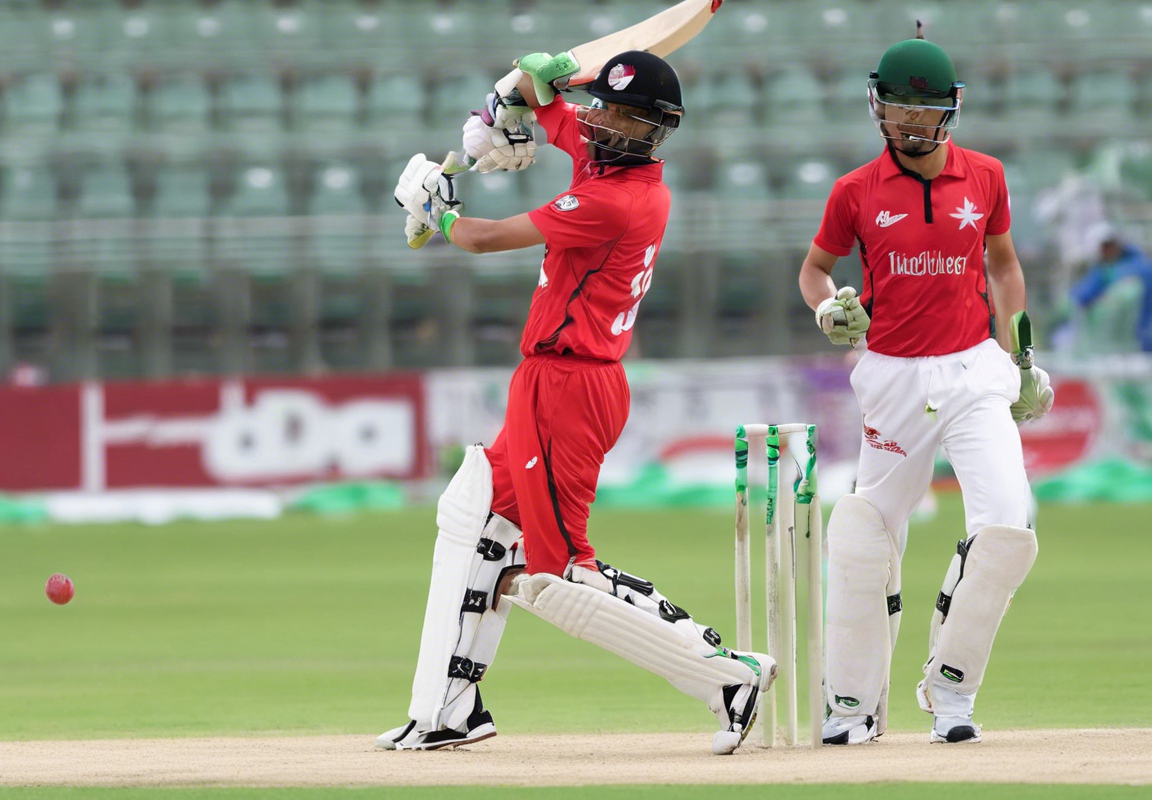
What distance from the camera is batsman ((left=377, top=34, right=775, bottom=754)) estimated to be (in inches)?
168

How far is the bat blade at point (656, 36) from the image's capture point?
4.72 meters

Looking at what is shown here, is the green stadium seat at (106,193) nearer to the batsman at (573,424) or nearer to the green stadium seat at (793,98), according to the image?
the green stadium seat at (793,98)

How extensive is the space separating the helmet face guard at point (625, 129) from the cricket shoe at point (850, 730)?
1.56 m

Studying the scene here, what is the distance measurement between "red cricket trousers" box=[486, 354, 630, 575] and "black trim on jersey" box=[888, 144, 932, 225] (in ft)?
3.04

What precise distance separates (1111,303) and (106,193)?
8.35 meters

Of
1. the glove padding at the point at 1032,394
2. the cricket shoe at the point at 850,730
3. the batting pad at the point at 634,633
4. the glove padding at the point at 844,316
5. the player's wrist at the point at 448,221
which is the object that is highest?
the player's wrist at the point at 448,221

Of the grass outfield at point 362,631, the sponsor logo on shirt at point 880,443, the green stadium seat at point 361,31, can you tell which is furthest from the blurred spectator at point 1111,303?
the sponsor logo on shirt at point 880,443

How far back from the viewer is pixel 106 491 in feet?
43.3

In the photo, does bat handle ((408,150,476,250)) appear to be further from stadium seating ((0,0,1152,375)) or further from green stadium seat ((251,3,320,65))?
green stadium seat ((251,3,320,65))

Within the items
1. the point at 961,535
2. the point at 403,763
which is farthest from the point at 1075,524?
the point at 403,763

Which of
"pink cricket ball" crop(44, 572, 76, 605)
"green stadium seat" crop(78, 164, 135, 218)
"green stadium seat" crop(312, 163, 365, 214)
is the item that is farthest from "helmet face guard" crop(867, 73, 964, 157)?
"green stadium seat" crop(78, 164, 135, 218)

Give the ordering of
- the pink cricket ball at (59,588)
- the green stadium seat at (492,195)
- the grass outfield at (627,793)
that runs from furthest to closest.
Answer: the green stadium seat at (492,195), the pink cricket ball at (59,588), the grass outfield at (627,793)

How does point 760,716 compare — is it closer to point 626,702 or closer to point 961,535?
point 626,702

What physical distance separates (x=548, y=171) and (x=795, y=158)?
2.17m
